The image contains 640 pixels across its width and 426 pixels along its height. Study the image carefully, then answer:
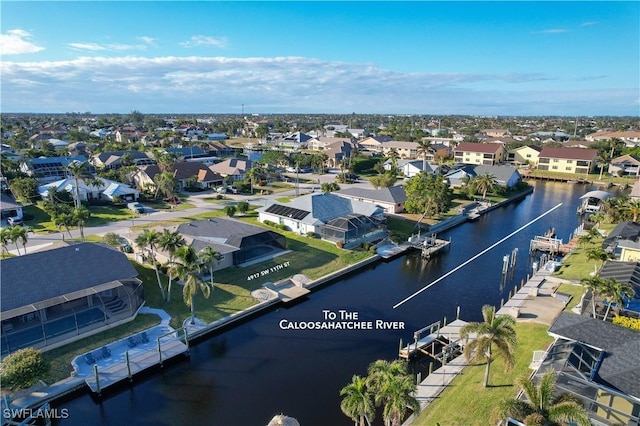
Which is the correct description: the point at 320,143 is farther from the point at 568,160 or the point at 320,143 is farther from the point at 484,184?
the point at 568,160

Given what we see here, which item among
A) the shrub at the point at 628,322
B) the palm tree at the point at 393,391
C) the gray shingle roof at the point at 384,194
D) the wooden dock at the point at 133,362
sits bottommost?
the wooden dock at the point at 133,362

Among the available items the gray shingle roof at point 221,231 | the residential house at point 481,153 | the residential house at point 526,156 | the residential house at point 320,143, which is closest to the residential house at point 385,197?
the gray shingle roof at point 221,231

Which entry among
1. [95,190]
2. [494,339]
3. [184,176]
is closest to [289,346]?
[494,339]

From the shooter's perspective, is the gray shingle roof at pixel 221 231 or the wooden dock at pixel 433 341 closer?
the wooden dock at pixel 433 341

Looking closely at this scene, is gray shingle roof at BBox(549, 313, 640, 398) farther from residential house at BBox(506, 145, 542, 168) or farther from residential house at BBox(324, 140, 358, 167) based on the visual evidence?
residential house at BBox(506, 145, 542, 168)

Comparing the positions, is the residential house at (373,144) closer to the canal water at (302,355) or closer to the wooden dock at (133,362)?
the canal water at (302,355)
